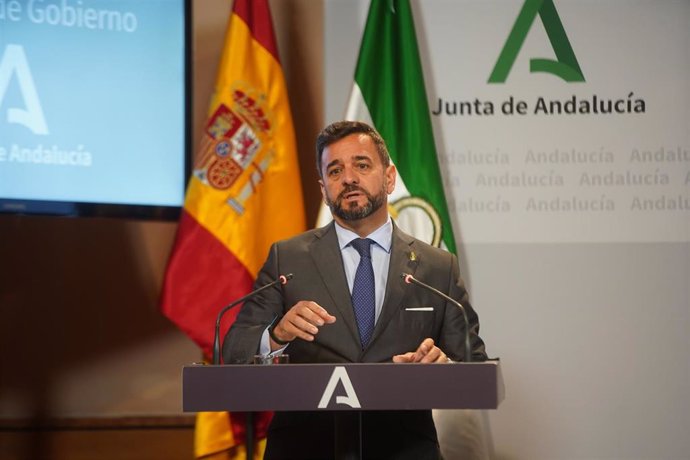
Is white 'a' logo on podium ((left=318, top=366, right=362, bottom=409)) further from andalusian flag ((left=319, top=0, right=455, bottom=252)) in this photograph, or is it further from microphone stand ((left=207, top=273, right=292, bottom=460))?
andalusian flag ((left=319, top=0, right=455, bottom=252))

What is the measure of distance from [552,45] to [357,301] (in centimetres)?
235

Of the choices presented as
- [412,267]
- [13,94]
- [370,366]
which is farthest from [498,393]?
[13,94]

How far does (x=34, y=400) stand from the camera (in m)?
4.61

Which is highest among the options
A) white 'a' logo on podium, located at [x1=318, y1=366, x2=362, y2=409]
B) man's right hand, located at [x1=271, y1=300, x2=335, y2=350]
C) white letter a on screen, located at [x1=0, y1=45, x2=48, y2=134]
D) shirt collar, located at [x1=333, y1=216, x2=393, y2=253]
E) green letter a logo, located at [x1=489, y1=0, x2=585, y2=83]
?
green letter a logo, located at [x1=489, y1=0, x2=585, y2=83]

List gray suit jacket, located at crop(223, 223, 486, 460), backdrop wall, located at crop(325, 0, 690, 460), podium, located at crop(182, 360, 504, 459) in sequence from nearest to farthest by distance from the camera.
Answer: podium, located at crop(182, 360, 504, 459), gray suit jacket, located at crop(223, 223, 486, 460), backdrop wall, located at crop(325, 0, 690, 460)

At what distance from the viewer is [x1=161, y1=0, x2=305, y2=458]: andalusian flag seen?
4.28 metres

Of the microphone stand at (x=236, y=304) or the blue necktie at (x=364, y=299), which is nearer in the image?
the microphone stand at (x=236, y=304)

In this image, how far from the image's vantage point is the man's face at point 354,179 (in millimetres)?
3096

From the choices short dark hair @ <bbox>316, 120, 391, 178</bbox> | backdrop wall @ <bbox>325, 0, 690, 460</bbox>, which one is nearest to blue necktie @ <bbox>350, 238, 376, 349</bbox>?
short dark hair @ <bbox>316, 120, 391, 178</bbox>

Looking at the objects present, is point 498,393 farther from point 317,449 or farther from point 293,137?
point 293,137

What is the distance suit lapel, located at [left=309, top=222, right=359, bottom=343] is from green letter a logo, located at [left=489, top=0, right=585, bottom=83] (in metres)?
1.97

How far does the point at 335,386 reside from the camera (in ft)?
7.13

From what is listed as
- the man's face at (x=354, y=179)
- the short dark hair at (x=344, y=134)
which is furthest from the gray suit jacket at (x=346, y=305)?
Answer: the short dark hair at (x=344, y=134)

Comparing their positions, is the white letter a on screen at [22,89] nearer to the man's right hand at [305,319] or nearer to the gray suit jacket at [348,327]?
the gray suit jacket at [348,327]
